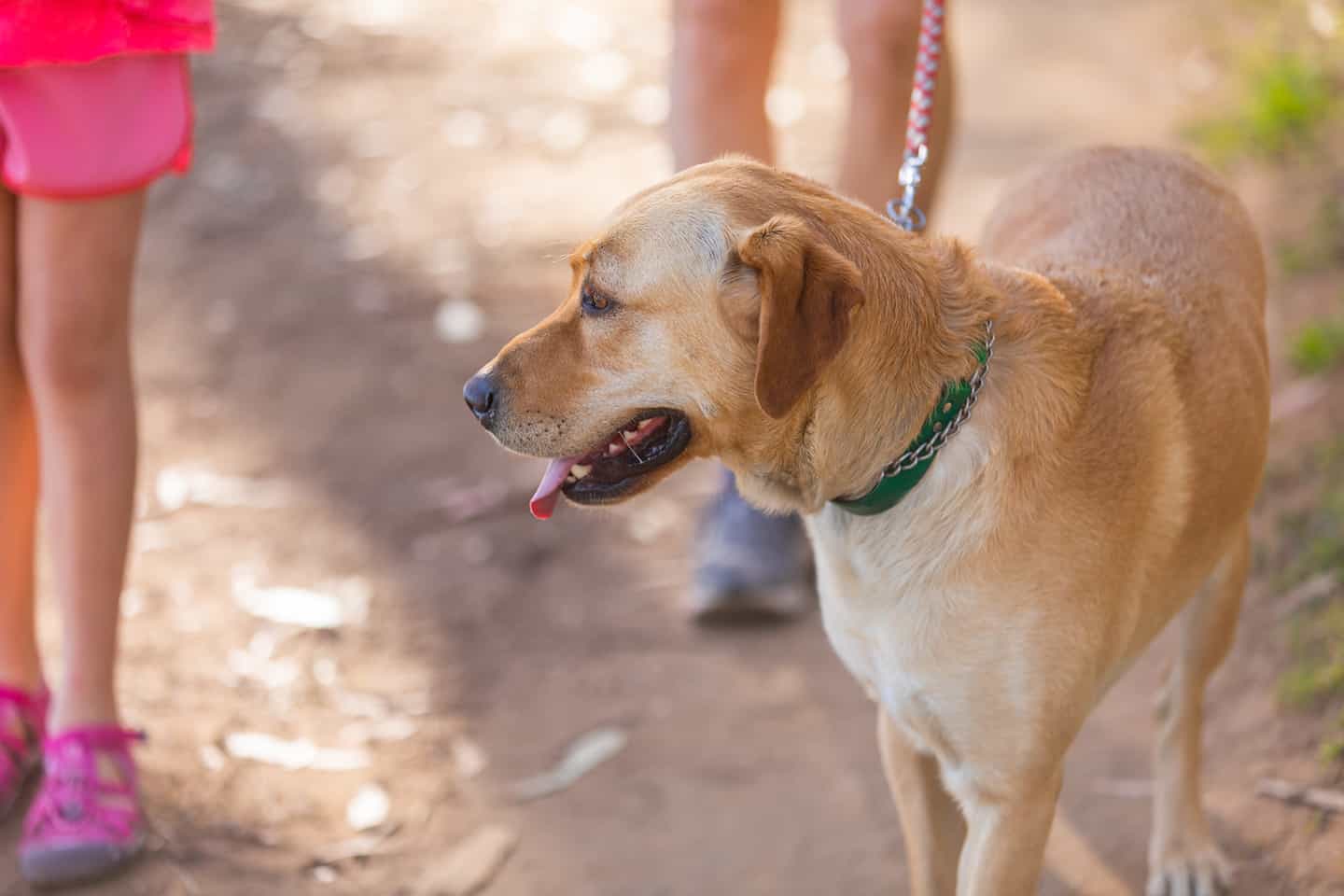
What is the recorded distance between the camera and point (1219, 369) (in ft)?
9.07

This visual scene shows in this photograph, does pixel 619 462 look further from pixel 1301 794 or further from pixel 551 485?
pixel 1301 794

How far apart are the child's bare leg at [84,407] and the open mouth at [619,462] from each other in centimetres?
116

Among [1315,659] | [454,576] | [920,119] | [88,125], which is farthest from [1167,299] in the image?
[454,576]

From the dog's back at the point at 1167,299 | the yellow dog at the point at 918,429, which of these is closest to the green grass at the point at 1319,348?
the dog's back at the point at 1167,299

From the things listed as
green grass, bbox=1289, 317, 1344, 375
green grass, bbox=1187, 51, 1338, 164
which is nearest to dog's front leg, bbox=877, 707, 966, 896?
green grass, bbox=1289, 317, 1344, 375

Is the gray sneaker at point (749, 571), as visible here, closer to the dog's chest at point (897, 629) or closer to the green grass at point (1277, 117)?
the dog's chest at point (897, 629)

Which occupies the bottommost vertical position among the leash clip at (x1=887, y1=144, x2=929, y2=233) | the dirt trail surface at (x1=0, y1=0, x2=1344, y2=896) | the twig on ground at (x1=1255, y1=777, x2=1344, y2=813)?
the dirt trail surface at (x1=0, y1=0, x2=1344, y2=896)

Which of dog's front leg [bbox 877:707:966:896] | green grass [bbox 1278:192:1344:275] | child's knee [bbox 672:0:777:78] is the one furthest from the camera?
green grass [bbox 1278:192:1344:275]

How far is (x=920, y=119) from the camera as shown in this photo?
3018 mm

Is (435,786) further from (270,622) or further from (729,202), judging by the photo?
(729,202)

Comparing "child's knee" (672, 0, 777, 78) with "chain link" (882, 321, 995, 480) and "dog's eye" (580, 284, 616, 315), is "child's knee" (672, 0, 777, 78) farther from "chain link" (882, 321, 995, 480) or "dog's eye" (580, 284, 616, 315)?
"chain link" (882, 321, 995, 480)

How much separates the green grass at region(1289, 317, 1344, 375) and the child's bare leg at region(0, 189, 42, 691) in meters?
3.65

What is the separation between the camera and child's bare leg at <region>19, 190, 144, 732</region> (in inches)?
120

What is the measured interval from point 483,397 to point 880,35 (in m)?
1.68
